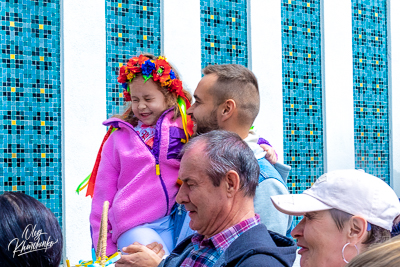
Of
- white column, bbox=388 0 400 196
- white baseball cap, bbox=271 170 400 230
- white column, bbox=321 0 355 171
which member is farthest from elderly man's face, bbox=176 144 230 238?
white column, bbox=388 0 400 196

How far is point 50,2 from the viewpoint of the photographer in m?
5.86

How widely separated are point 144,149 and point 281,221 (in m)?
1.18

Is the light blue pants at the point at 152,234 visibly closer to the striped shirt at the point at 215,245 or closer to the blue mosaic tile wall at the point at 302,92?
the striped shirt at the point at 215,245

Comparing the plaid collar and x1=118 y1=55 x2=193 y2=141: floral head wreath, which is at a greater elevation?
x1=118 y1=55 x2=193 y2=141: floral head wreath

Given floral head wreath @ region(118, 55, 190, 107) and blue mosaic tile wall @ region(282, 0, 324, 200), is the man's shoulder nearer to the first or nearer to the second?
floral head wreath @ region(118, 55, 190, 107)

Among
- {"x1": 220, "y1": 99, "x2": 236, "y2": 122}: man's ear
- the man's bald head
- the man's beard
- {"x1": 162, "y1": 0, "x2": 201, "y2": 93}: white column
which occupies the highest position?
{"x1": 162, "y1": 0, "x2": 201, "y2": 93}: white column

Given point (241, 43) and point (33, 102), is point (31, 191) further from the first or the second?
point (241, 43)

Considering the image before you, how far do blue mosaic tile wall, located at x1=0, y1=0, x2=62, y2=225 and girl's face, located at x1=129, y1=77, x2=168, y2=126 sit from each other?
2623 mm

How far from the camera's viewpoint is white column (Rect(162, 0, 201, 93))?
654 cm

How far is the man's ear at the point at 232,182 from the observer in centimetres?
231

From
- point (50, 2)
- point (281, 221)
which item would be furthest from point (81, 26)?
point (281, 221)

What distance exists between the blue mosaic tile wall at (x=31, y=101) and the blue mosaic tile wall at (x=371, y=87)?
4.84 meters

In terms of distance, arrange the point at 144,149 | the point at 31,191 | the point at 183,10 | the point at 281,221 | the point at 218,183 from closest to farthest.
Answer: the point at 218,183
the point at 281,221
the point at 144,149
the point at 31,191
the point at 183,10
